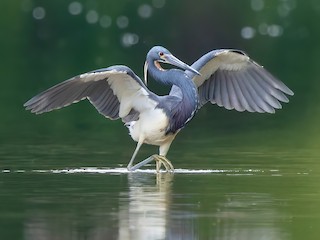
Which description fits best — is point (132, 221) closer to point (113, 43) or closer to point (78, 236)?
point (78, 236)

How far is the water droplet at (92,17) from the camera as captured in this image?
48.9 m

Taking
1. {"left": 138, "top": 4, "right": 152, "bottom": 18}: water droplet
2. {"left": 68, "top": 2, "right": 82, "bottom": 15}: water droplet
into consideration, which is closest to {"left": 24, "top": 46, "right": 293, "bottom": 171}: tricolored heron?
{"left": 138, "top": 4, "right": 152, "bottom": 18}: water droplet

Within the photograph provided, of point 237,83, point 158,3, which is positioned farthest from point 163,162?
point 158,3

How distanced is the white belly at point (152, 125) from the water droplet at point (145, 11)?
35.1 meters

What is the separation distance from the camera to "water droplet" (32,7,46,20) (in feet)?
162

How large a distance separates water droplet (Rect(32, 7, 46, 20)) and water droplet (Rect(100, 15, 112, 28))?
6.49 feet

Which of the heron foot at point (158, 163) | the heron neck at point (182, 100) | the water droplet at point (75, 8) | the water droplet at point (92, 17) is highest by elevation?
the water droplet at point (75, 8)

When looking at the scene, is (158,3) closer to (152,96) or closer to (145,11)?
(145,11)

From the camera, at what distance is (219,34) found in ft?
145

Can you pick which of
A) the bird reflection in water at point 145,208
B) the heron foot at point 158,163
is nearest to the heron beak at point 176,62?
the heron foot at point 158,163

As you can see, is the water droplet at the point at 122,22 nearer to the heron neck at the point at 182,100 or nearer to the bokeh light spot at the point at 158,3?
the bokeh light spot at the point at 158,3

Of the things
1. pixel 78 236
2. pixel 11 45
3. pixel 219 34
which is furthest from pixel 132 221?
pixel 219 34

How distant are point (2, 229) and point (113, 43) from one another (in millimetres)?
30856

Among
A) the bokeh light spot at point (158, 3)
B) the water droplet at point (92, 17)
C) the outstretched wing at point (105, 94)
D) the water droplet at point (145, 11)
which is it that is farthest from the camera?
the bokeh light spot at point (158, 3)
